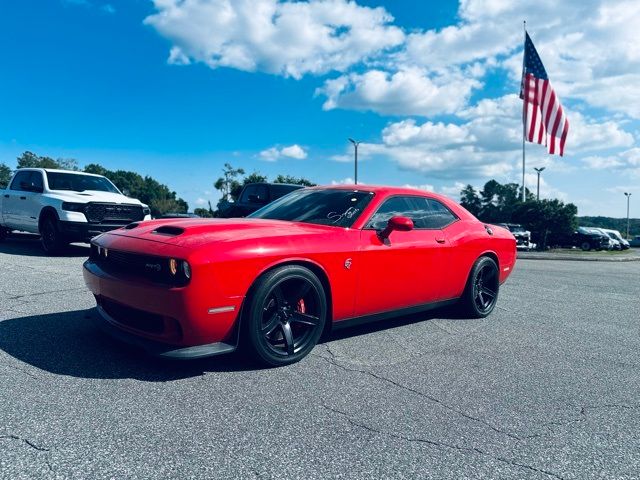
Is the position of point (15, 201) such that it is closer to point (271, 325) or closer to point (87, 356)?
point (87, 356)

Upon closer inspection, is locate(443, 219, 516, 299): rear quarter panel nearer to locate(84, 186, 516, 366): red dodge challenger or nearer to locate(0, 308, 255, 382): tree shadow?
locate(84, 186, 516, 366): red dodge challenger

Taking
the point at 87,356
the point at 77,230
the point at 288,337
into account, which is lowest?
the point at 87,356

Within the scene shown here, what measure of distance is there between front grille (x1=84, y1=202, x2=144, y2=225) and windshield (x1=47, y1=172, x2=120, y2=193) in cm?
112

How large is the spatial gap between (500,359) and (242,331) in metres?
2.12

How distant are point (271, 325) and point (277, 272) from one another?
393 mm

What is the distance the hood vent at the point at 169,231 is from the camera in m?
3.56

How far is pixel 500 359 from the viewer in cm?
405

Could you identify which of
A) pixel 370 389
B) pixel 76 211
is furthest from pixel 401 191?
pixel 76 211

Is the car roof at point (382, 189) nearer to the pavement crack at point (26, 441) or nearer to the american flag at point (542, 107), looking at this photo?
the pavement crack at point (26, 441)

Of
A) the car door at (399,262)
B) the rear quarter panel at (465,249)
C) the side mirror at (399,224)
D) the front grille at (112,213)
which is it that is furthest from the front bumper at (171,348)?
the front grille at (112,213)

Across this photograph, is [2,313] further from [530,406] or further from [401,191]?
[530,406]

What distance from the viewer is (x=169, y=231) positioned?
3.63m

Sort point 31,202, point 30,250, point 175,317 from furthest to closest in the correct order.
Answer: point 30,250 < point 31,202 < point 175,317

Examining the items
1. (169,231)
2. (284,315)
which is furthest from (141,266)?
(284,315)
